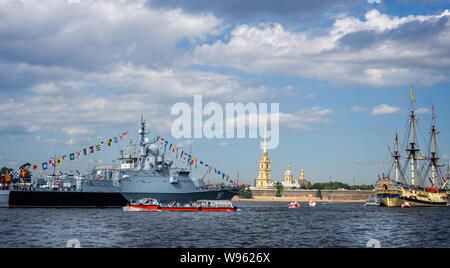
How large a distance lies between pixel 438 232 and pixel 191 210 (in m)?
39.9

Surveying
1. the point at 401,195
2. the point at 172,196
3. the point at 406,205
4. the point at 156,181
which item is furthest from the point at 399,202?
the point at 156,181

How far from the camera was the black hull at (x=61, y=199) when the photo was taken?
83500 millimetres

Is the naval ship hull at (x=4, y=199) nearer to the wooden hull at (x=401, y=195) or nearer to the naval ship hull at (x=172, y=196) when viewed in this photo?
the naval ship hull at (x=172, y=196)

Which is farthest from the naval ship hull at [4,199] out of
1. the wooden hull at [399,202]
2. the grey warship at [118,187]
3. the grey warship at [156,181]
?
the wooden hull at [399,202]

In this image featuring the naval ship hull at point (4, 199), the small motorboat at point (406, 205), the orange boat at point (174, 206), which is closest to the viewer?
the orange boat at point (174, 206)

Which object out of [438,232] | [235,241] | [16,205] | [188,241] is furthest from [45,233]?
[16,205]

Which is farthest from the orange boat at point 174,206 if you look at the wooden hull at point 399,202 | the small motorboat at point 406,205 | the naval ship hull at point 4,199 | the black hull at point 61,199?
the wooden hull at point 399,202

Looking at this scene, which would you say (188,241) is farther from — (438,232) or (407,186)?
(407,186)

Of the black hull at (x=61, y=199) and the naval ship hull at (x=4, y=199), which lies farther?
the black hull at (x=61, y=199)

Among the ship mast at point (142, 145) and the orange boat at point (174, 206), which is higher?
the ship mast at point (142, 145)

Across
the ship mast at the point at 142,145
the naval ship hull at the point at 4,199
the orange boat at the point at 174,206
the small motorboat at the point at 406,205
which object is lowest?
the small motorboat at the point at 406,205

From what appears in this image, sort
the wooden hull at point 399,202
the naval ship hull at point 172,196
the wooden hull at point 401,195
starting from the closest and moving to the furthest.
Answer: the naval ship hull at point 172,196 → the wooden hull at point 401,195 → the wooden hull at point 399,202
